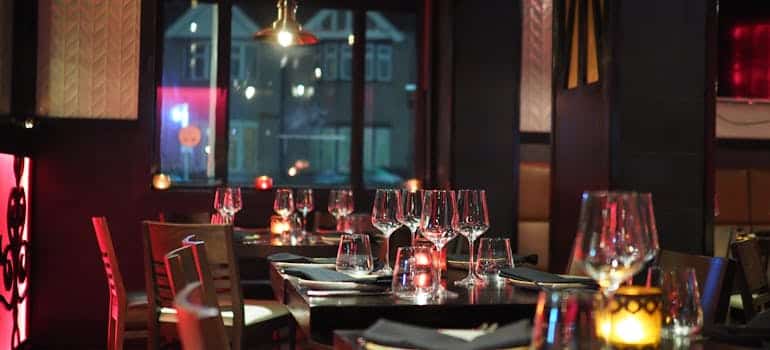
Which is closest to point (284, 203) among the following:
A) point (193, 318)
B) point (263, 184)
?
point (263, 184)

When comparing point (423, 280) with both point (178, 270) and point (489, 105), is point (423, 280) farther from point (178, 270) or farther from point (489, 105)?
point (489, 105)

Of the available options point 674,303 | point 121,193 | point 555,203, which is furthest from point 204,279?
point 121,193

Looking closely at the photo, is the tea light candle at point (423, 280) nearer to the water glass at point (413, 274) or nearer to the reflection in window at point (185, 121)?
the water glass at point (413, 274)

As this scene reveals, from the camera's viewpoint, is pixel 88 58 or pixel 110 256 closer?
pixel 110 256

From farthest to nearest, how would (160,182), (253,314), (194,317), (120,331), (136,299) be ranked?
(160,182) → (136,299) → (120,331) → (253,314) → (194,317)

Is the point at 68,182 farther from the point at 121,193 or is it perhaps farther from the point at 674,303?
the point at 674,303

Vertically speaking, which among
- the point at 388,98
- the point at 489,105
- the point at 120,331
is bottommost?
the point at 120,331

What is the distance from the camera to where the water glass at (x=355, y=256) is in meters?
2.93

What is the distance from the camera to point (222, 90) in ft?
22.5

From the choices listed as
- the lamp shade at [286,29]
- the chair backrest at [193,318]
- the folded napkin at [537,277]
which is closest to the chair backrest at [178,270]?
the chair backrest at [193,318]

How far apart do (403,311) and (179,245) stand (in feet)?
5.73

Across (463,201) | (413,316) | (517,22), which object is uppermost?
(517,22)

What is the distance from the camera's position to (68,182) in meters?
6.52

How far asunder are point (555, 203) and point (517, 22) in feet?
7.22
